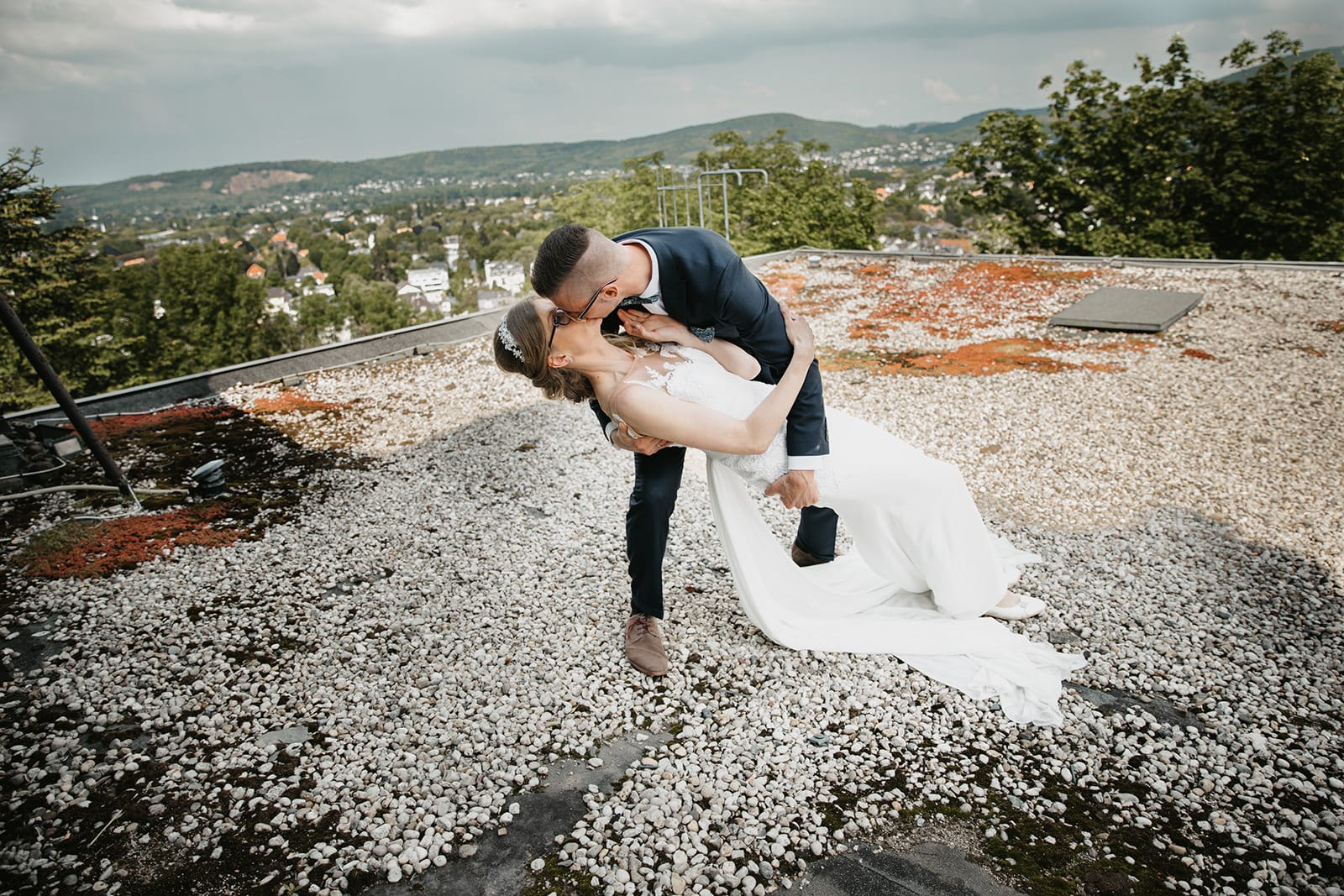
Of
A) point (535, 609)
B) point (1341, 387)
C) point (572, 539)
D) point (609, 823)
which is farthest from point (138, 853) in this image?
point (1341, 387)

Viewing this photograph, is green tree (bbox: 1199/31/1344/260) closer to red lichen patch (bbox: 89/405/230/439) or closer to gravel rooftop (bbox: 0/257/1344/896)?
gravel rooftop (bbox: 0/257/1344/896)

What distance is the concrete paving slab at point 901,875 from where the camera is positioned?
2.45 meters

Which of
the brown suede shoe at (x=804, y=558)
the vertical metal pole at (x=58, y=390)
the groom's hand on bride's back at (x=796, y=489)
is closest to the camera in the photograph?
the groom's hand on bride's back at (x=796, y=489)

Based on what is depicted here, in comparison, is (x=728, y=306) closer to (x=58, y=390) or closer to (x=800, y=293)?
(x=58, y=390)

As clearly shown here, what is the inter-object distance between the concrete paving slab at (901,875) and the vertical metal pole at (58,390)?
5.98 meters

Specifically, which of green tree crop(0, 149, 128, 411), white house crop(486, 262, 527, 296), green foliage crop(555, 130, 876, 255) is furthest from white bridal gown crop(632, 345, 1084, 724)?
white house crop(486, 262, 527, 296)

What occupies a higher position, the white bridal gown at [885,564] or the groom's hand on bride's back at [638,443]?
the groom's hand on bride's back at [638,443]

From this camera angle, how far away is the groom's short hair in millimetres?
2674

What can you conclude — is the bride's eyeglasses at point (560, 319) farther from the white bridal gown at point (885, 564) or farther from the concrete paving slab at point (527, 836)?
the concrete paving slab at point (527, 836)

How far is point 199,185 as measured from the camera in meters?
200

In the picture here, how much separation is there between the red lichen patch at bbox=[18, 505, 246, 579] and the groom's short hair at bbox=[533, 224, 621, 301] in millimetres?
4267

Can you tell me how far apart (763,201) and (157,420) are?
92.2ft

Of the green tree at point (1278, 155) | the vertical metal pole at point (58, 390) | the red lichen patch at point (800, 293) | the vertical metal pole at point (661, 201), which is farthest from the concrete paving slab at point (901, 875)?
the green tree at point (1278, 155)

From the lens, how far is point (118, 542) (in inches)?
211
